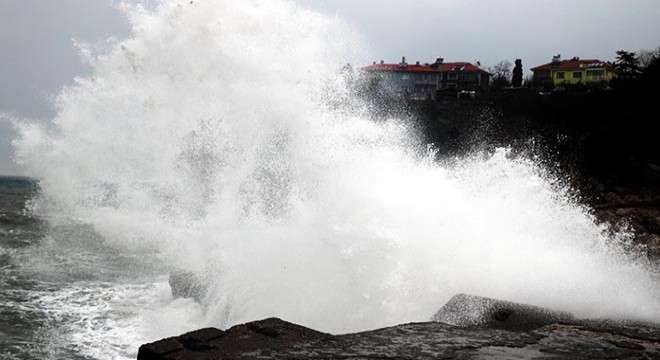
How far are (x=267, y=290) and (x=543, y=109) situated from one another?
37.3 m

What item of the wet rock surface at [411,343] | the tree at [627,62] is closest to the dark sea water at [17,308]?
the wet rock surface at [411,343]

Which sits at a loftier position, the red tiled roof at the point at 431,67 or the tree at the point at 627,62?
the red tiled roof at the point at 431,67

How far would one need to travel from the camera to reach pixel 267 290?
7.43 m

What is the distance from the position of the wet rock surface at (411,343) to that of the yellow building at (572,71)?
66.2m

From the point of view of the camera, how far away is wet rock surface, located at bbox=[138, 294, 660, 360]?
9.18ft

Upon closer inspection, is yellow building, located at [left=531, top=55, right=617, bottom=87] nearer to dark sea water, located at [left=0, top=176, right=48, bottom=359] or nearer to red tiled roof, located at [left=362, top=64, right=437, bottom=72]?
red tiled roof, located at [left=362, top=64, right=437, bottom=72]

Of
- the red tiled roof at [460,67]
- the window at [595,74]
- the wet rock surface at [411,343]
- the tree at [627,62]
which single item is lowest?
the wet rock surface at [411,343]

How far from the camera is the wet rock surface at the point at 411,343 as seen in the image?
9.18 ft

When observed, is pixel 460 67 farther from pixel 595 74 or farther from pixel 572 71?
pixel 595 74

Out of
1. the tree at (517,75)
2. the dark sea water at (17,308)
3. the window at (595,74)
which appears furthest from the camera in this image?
the window at (595,74)

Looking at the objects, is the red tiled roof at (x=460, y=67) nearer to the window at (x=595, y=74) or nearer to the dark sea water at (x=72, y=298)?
the window at (x=595, y=74)

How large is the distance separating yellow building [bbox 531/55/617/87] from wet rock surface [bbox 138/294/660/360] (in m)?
66.2

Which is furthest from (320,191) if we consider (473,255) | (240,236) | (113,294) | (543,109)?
(543,109)

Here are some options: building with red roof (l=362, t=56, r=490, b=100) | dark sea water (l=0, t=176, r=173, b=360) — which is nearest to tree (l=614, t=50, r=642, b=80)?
building with red roof (l=362, t=56, r=490, b=100)
